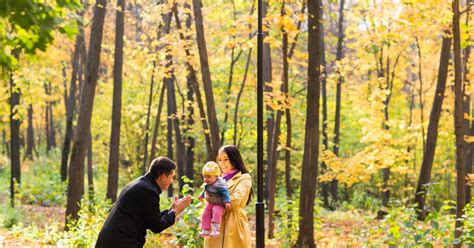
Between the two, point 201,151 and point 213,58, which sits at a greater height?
point 213,58

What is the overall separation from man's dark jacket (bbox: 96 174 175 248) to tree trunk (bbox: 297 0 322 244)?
5382mm

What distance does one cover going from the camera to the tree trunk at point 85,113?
13.0m

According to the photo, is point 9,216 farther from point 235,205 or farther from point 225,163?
point 235,205

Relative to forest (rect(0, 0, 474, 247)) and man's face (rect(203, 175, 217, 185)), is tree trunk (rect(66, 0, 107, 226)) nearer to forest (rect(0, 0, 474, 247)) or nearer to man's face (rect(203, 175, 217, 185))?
forest (rect(0, 0, 474, 247))

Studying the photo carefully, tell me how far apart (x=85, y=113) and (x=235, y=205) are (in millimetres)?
7201

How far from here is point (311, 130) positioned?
11.0 m

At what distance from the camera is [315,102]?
1088cm

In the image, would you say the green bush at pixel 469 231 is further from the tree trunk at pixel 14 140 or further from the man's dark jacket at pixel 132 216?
the tree trunk at pixel 14 140

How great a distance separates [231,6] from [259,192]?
17.2 metres

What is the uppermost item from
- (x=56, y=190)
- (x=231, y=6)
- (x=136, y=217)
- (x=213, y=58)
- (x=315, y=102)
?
(x=231, y=6)

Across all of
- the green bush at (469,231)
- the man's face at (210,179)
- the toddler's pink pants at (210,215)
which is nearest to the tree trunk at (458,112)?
the green bush at (469,231)

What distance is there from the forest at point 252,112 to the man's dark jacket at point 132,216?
1.55m

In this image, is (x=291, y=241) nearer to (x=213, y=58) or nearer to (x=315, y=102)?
(x=315, y=102)

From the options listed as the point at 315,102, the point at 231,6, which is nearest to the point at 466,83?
the point at 315,102
